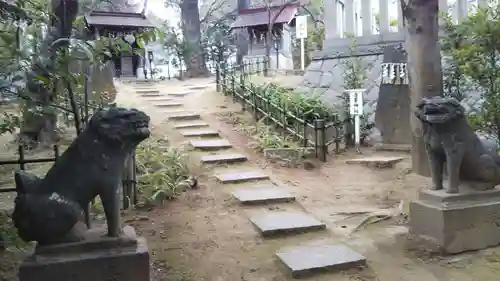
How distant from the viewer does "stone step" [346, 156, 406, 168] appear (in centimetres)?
805

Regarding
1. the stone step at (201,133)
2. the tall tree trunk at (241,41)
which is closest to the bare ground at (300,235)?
the stone step at (201,133)

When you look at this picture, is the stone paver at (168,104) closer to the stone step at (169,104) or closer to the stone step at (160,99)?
the stone step at (169,104)

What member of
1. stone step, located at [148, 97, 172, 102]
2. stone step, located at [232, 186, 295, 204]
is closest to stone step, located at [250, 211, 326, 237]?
stone step, located at [232, 186, 295, 204]

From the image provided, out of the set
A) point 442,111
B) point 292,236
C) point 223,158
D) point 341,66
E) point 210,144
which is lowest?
point 292,236

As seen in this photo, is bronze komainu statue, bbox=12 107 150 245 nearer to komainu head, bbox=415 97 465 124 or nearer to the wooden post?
komainu head, bbox=415 97 465 124

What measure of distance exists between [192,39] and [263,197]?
1581cm

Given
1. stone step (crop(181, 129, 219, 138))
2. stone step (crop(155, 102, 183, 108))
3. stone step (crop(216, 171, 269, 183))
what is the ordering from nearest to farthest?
1. stone step (crop(216, 171, 269, 183))
2. stone step (crop(181, 129, 219, 138))
3. stone step (crop(155, 102, 183, 108))

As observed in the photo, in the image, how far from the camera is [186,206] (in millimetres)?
5980

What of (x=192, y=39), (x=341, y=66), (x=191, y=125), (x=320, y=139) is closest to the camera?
(x=320, y=139)

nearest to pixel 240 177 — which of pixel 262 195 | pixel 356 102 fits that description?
pixel 262 195

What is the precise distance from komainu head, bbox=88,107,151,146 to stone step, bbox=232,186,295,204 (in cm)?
289

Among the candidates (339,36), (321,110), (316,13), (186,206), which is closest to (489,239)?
(186,206)

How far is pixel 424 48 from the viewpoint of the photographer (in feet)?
23.1

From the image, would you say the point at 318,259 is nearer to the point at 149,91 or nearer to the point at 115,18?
the point at 149,91
